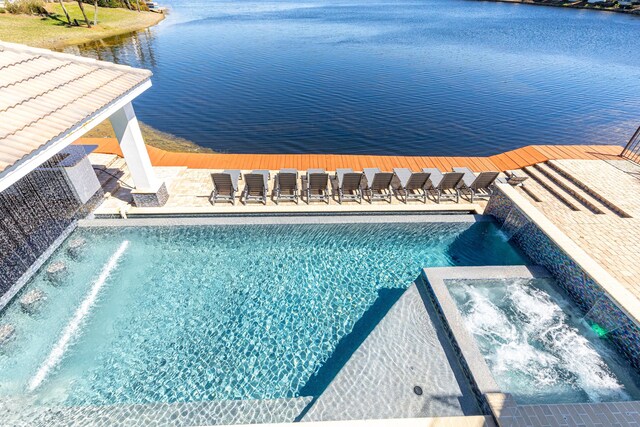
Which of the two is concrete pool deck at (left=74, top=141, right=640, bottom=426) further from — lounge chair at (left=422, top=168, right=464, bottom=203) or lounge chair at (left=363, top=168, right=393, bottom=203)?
lounge chair at (left=363, top=168, right=393, bottom=203)

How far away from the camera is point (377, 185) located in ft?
30.0

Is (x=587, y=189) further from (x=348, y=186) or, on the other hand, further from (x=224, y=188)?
(x=224, y=188)

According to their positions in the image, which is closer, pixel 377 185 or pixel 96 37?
pixel 377 185

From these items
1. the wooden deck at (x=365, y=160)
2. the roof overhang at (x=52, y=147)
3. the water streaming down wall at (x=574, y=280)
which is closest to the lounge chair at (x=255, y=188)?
the wooden deck at (x=365, y=160)

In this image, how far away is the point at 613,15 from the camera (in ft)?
214

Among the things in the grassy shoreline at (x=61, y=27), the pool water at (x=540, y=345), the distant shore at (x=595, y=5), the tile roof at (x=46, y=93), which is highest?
the distant shore at (x=595, y=5)

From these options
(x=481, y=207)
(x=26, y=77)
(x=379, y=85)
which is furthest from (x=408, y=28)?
(x=26, y=77)

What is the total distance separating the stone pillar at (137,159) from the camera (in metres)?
7.37

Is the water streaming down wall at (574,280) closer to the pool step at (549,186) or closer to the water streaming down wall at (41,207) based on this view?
the pool step at (549,186)

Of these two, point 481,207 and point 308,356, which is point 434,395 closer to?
point 308,356

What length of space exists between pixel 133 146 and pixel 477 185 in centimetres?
1008

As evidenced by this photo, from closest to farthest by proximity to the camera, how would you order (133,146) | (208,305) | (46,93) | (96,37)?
(46,93) → (208,305) → (133,146) → (96,37)

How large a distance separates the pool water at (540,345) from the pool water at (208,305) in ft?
4.27

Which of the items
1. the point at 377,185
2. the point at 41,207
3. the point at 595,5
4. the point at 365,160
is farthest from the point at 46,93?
the point at 595,5
